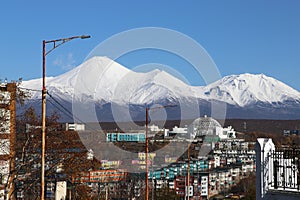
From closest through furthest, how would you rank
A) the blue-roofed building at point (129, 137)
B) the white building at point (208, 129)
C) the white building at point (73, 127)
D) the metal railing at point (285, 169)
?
1. the metal railing at point (285, 169)
2. the white building at point (73, 127)
3. the blue-roofed building at point (129, 137)
4. the white building at point (208, 129)

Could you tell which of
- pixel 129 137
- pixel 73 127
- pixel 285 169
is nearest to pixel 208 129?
pixel 129 137

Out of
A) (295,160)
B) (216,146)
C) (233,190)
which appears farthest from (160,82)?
(295,160)

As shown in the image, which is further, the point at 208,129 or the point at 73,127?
the point at 208,129

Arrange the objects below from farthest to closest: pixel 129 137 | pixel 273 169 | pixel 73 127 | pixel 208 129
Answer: pixel 208 129 → pixel 129 137 → pixel 73 127 → pixel 273 169

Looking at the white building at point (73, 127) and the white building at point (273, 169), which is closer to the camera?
the white building at point (273, 169)

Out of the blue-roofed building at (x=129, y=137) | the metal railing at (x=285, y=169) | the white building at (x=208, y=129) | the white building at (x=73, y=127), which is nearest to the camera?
the metal railing at (x=285, y=169)

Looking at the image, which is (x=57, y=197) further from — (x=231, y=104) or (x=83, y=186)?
(x=231, y=104)

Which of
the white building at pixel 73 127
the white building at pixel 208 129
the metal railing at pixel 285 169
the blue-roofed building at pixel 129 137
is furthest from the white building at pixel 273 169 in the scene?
the white building at pixel 208 129

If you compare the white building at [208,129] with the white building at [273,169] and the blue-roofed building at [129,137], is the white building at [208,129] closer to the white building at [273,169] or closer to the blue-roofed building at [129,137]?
the blue-roofed building at [129,137]

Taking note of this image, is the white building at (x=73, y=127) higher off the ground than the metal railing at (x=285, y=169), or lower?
higher

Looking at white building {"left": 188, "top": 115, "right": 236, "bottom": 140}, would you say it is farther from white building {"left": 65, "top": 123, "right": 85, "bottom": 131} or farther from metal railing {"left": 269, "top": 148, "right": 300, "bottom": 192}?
metal railing {"left": 269, "top": 148, "right": 300, "bottom": 192}

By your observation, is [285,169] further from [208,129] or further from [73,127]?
[208,129]

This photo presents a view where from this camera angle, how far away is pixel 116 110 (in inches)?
1577

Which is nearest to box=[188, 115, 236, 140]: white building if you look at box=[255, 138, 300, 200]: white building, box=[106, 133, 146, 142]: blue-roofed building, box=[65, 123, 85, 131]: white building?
box=[106, 133, 146, 142]: blue-roofed building
